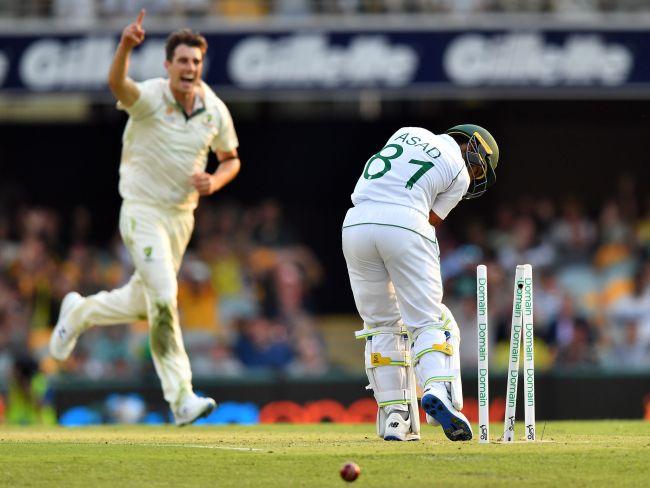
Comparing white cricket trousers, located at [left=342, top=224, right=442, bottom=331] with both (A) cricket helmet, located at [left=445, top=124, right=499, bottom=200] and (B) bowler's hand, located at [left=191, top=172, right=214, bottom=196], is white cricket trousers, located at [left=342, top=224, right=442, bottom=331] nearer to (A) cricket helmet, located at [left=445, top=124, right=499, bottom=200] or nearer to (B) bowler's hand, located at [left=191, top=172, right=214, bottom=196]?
(A) cricket helmet, located at [left=445, top=124, right=499, bottom=200]

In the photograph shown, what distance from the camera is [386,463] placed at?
6652mm

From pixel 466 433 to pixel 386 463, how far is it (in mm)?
886

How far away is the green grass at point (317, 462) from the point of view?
6250 millimetres

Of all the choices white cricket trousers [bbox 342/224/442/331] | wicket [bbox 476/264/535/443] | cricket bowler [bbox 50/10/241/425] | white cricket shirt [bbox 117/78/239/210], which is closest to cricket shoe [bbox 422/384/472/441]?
wicket [bbox 476/264/535/443]

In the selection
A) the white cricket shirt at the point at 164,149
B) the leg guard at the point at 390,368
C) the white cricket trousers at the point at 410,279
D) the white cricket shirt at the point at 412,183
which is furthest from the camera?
the white cricket shirt at the point at 164,149

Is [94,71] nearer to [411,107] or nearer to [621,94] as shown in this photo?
[411,107]

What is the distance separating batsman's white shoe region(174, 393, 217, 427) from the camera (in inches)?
348

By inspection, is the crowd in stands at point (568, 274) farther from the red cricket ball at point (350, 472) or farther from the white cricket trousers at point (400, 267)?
the red cricket ball at point (350, 472)

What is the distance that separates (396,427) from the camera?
788cm

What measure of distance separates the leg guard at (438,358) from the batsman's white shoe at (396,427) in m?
0.43

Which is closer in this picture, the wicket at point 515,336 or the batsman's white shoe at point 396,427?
the wicket at point 515,336

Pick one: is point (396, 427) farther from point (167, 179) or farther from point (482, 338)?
point (167, 179)

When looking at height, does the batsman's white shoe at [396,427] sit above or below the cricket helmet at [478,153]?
below

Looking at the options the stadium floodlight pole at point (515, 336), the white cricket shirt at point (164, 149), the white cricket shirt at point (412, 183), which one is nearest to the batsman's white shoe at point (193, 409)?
the white cricket shirt at point (164, 149)
